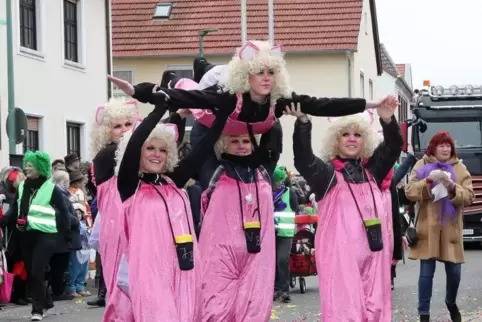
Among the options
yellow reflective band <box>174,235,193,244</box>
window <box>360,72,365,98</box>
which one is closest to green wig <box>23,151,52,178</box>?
yellow reflective band <box>174,235,193,244</box>

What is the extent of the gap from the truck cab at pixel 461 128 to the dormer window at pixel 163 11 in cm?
1640

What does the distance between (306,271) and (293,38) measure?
74.4 ft

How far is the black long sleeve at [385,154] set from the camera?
26.9 ft

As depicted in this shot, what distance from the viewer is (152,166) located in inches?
292

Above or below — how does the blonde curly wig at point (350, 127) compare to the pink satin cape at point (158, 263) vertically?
above

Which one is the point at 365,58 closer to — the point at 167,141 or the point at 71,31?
the point at 71,31

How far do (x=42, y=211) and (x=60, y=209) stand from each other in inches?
9.5

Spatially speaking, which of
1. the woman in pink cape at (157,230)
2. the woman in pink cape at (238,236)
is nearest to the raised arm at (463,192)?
the woman in pink cape at (238,236)

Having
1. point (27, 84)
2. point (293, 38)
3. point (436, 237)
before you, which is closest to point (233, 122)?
point (436, 237)

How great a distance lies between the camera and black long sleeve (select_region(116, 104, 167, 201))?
7.25 m

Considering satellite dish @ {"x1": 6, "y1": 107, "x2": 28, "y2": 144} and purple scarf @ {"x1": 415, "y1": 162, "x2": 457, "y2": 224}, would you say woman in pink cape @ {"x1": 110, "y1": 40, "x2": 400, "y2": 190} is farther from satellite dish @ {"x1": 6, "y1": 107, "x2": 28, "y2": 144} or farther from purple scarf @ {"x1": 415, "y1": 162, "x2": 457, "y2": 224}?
satellite dish @ {"x1": 6, "y1": 107, "x2": 28, "y2": 144}

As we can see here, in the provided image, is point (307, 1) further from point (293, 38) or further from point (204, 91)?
point (204, 91)

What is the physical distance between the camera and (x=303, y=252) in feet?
49.4

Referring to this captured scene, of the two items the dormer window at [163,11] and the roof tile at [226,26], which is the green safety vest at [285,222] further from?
the dormer window at [163,11]
